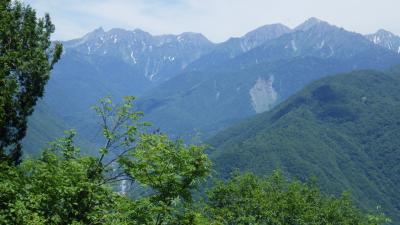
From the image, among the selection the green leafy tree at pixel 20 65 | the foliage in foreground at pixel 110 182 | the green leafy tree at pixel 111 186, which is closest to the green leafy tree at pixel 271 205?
the green leafy tree at pixel 20 65

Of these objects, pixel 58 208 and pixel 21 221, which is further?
pixel 58 208

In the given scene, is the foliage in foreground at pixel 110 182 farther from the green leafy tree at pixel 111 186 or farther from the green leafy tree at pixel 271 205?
the green leafy tree at pixel 271 205

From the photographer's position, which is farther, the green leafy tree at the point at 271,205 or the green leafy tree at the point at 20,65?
the green leafy tree at the point at 271,205

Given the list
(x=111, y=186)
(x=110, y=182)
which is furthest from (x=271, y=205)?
(x=111, y=186)

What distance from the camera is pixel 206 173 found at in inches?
955

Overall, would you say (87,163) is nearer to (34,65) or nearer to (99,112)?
(99,112)

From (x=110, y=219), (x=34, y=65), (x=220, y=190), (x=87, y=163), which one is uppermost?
(x=34, y=65)

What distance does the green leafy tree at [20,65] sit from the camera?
3016 centimetres

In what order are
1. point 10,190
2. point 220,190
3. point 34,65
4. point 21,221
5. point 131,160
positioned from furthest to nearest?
point 220,190 → point 34,65 → point 131,160 → point 10,190 → point 21,221

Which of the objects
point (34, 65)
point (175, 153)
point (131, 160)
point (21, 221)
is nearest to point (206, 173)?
point (175, 153)

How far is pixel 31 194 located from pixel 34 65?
40.6ft

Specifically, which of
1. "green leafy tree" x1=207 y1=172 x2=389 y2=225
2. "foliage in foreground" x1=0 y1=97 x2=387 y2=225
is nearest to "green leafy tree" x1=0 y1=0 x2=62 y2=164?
"foliage in foreground" x1=0 y1=97 x2=387 y2=225

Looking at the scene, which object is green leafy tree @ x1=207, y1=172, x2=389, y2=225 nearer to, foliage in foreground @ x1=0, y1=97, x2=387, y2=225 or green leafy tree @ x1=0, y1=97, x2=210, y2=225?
foliage in foreground @ x1=0, y1=97, x2=387, y2=225

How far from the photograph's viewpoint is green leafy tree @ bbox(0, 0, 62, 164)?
3016 cm
